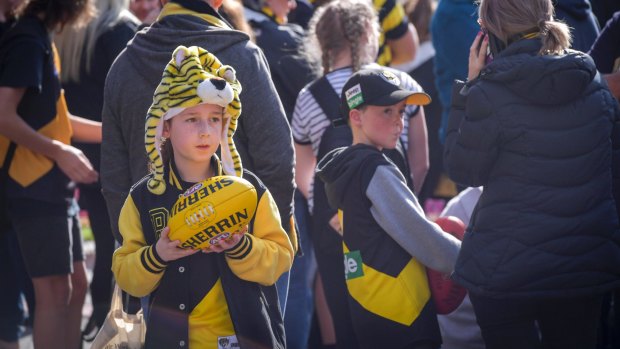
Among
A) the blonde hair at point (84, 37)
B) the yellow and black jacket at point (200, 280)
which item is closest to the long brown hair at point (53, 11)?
the blonde hair at point (84, 37)

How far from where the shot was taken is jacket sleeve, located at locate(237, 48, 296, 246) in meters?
Answer: 4.21

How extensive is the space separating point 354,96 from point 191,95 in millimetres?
1161

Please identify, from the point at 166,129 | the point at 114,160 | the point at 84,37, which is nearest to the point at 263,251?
the point at 166,129

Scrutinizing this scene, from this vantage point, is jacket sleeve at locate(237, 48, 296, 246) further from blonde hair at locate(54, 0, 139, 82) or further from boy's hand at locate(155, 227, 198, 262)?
blonde hair at locate(54, 0, 139, 82)

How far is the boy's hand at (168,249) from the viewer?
140 inches

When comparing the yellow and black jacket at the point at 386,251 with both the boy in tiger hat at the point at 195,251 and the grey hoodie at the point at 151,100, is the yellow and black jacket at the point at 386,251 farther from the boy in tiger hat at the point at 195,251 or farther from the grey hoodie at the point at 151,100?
the boy in tiger hat at the point at 195,251

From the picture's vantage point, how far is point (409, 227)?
4375mm

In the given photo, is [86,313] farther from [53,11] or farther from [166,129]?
[166,129]

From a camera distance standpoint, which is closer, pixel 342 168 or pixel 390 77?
pixel 342 168

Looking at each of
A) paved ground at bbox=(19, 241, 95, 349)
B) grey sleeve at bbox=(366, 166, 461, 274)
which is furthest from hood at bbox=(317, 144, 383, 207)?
paved ground at bbox=(19, 241, 95, 349)

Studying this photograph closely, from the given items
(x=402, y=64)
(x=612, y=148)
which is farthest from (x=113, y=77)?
(x=402, y=64)

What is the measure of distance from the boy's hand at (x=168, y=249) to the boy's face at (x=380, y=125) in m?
1.34

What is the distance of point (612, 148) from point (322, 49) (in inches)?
73.3

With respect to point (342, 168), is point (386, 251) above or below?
below
